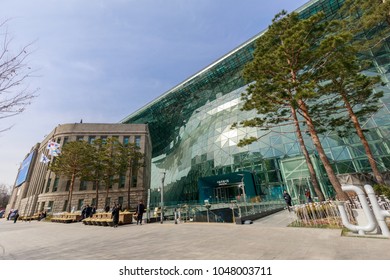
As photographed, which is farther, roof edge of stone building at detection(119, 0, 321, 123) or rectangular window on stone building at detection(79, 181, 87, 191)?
rectangular window on stone building at detection(79, 181, 87, 191)

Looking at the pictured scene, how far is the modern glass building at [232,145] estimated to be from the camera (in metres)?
19.4

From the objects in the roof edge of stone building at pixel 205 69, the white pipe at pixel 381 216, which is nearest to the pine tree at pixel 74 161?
the roof edge of stone building at pixel 205 69

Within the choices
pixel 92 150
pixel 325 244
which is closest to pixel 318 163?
pixel 325 244

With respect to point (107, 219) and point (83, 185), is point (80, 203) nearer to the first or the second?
point (83, 185)

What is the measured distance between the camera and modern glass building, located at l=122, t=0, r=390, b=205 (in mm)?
19391

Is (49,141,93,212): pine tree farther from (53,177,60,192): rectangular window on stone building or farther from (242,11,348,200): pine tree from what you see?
(242,11,348,200): pine tree

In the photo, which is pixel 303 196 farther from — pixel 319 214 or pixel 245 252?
pixel 245 252

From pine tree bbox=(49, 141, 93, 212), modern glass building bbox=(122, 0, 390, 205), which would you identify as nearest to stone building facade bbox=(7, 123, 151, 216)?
pine tree bbox=(49, 141, 93, 212)

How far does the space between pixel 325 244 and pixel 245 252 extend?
247 centimetres

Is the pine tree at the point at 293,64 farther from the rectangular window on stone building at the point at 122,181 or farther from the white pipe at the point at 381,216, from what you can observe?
the rectangular window on stone building at the point at 122,181

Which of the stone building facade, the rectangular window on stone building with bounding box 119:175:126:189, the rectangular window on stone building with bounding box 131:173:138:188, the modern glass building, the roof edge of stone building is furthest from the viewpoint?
the rectangular window on stone building with bounding box 131:173:138:188

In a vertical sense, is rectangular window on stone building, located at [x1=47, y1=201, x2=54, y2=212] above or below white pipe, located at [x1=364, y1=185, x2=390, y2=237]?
above

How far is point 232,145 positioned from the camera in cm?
2956

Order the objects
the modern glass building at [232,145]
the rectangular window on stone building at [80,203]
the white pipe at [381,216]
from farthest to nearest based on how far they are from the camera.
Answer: the rectangular window on stone building at [80,203] < the modern glass building at [232,145] < the white pipe at [381,216]
